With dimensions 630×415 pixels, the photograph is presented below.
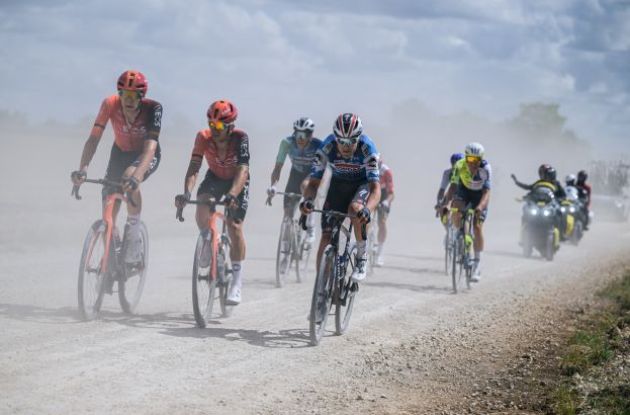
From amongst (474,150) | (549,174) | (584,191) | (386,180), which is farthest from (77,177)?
(584,191)

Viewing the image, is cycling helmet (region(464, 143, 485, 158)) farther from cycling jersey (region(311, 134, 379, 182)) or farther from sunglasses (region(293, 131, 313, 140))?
cycling jersey (region(311, 134, 379, 182))

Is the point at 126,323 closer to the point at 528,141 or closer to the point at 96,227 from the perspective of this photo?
the point at 96,227

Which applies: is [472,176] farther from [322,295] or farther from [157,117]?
[157,117]

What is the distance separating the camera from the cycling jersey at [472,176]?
48.1 ft

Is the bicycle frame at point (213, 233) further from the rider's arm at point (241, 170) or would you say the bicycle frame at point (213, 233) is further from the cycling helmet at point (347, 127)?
the cycling helmet at point (347, 127)

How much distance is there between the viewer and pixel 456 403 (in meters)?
7.44

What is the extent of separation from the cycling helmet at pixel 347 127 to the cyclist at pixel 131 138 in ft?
6.60

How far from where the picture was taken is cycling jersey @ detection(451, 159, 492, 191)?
14.7 meters

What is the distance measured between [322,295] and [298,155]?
5010 mm

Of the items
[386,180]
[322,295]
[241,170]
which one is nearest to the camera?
[322,295]

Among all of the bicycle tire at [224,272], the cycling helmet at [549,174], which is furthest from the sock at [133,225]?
the cycling helmet at [549,174]

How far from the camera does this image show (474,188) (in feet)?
48.8

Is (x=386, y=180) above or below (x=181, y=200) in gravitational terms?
above

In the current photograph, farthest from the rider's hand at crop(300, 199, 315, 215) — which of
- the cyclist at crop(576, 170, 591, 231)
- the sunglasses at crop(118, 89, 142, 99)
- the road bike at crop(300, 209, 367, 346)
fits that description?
the cyclist at crop(576, 170, 591, 231)
